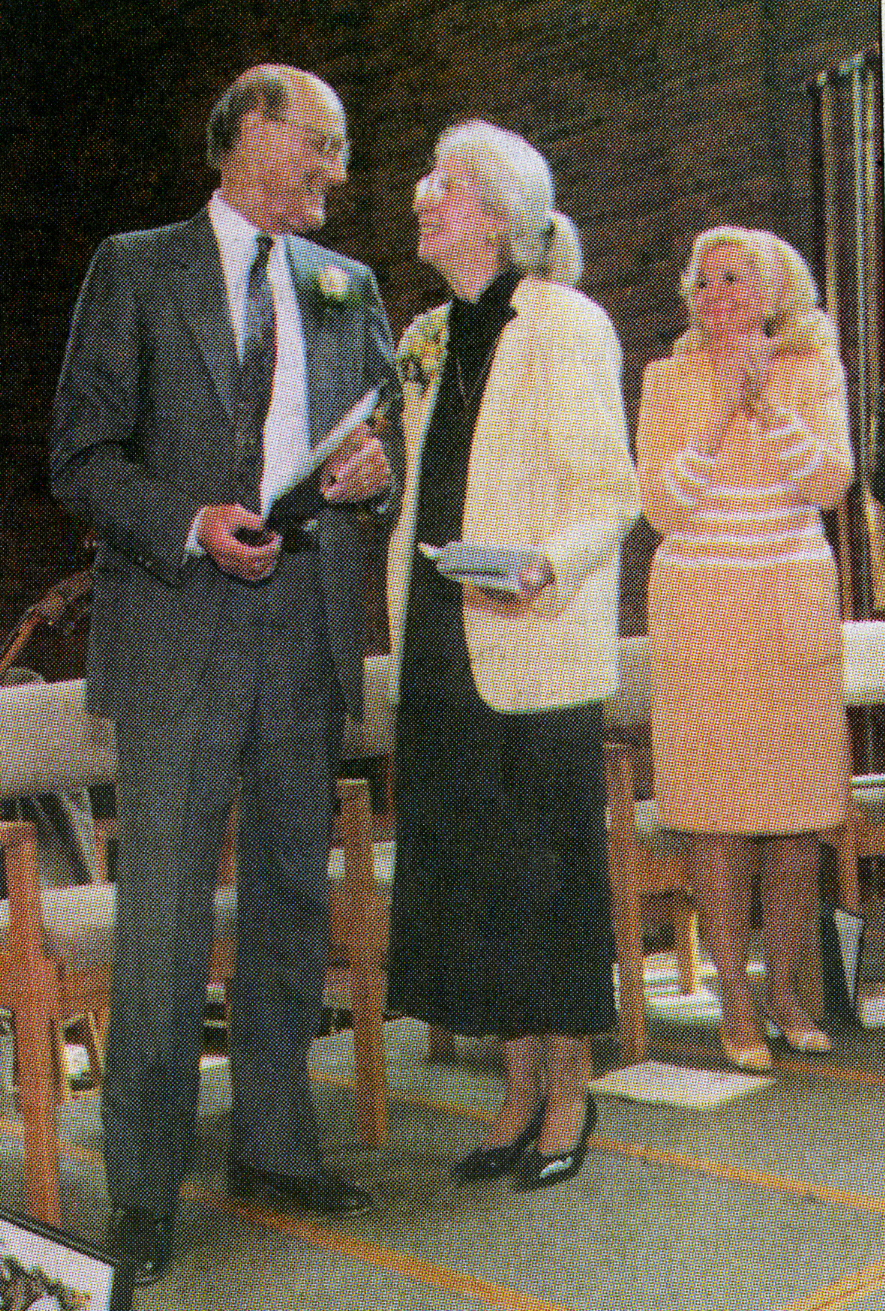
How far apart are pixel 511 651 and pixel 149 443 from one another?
583mm

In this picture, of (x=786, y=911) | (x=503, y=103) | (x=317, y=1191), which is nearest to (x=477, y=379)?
(x=317, y=1191)

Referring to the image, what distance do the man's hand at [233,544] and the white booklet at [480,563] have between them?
0.22 meters

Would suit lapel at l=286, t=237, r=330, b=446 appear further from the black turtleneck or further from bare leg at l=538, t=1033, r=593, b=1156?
bare leg at l=538, t=1033, r=593, b=1156

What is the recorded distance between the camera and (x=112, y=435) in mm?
2068

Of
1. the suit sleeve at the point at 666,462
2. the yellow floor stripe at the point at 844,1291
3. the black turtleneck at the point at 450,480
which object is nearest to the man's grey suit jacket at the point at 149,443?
the black turtleneck at the point at 450,480

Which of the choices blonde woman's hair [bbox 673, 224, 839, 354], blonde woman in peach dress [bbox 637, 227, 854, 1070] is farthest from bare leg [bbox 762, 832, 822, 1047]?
blonde woman's hair [bbox 673, 224, 839, 354]

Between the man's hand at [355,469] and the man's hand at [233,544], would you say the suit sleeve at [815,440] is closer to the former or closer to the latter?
the man's hand at [355,469]

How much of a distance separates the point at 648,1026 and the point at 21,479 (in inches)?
166

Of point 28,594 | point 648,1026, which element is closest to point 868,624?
point 648,1026

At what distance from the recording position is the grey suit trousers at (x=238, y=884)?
6.73 feet

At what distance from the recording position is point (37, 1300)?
169 cm

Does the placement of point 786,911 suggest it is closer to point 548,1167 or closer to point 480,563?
point 548,1167

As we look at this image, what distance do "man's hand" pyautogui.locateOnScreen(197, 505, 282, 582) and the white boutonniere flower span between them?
388 millimetres

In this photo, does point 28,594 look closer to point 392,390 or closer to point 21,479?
point 21,479
